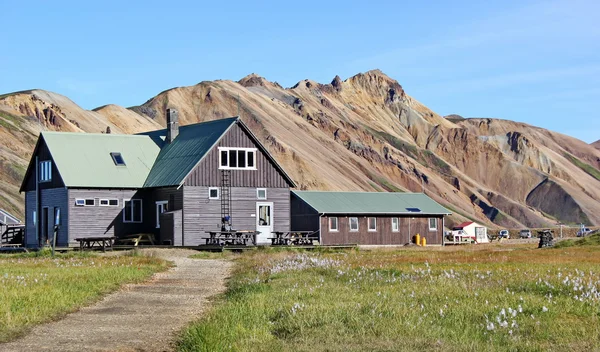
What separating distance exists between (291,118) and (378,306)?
183268 mm

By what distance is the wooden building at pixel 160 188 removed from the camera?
58.6 m

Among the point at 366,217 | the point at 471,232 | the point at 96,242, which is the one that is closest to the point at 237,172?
the point at 96,242

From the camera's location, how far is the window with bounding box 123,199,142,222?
6050 cm

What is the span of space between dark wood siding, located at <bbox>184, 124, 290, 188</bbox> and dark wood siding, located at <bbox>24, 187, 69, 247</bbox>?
8326 millimetres

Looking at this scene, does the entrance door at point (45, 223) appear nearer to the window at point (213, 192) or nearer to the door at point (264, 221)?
the window at point (213, 192)

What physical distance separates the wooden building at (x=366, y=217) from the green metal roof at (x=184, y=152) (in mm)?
12725

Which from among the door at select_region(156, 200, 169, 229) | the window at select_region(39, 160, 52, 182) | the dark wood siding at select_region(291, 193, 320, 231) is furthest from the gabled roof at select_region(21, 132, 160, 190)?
the dark wood siding at select_region(291, 193, 320, 231)

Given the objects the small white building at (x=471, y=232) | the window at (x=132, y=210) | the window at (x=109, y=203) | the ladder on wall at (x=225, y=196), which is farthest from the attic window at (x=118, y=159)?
the small white building at (x=471, y=232)

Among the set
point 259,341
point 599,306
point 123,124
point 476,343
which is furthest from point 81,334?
point 123,124

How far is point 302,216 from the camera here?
2918 inches

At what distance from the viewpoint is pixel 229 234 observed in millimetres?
57594

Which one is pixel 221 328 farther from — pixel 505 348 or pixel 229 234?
pixel 229 234

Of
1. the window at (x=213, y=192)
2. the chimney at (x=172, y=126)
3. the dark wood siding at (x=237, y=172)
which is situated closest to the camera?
the dark wood siding at (x=237, y=172)

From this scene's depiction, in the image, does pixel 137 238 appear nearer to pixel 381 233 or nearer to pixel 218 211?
pixel 218 211
